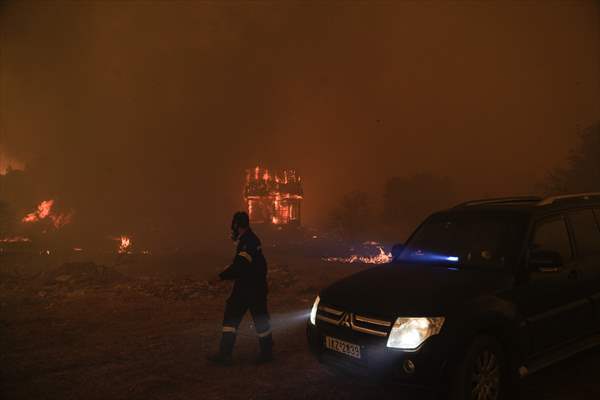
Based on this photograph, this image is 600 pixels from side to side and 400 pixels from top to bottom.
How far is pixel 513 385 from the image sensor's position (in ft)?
12.3

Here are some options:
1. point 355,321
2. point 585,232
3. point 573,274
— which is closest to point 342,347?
point 355,321

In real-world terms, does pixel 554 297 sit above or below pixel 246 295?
above

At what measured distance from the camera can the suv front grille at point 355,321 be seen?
136 inches

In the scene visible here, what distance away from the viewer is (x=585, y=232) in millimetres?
4617

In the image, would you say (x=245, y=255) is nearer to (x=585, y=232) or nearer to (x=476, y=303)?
(x=476, y=303)

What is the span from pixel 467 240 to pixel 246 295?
9.26 ft

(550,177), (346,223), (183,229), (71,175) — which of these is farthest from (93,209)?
(550,177)

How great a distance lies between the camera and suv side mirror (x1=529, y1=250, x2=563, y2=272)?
12.4 feet

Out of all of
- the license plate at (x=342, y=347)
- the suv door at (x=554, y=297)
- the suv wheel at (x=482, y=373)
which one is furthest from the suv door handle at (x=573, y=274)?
the license plate at (x=342, y=347)

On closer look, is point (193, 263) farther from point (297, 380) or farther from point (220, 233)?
point (220, 233)

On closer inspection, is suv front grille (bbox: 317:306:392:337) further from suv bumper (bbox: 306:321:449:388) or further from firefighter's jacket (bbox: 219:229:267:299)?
firefighter's jacket (bbox: 219:229:267:299)

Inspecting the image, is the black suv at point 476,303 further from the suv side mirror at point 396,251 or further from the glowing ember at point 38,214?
the glowing ember at point 38,214

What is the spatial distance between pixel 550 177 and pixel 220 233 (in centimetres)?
7416

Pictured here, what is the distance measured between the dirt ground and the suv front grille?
466mm
